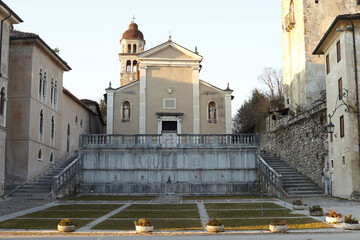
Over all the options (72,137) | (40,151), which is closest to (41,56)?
(40,151)

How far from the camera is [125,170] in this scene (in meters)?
32.6

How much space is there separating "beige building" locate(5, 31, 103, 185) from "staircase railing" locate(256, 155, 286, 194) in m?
15.8

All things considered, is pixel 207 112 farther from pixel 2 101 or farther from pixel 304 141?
pixel 2 101

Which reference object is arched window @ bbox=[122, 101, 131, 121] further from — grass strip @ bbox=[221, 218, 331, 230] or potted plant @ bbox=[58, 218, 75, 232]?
potted plant @ bbox=[58, 218, 75, 232]

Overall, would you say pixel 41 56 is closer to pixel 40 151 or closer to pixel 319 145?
pixel 40 151

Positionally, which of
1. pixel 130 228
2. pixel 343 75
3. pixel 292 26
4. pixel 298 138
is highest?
pixel 292 26

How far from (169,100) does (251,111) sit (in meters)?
17.4

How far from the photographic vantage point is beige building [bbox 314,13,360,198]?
80.1 feet

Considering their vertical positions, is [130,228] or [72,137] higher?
[72,137]

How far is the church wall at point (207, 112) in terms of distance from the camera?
1671 inches

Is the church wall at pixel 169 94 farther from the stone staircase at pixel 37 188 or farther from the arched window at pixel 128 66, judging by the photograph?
the arched window at pixel 128 66

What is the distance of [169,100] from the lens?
42906 millimetres

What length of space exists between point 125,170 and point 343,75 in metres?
16.5

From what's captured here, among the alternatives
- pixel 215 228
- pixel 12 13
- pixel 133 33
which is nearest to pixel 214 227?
pixel 215 228
